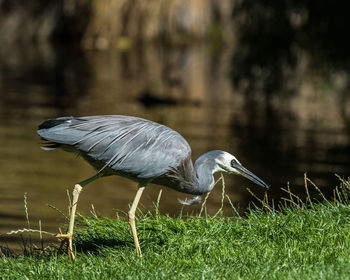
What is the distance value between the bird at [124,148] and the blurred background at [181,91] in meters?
1.15

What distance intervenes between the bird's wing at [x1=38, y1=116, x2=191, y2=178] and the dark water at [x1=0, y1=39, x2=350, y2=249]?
1114mm

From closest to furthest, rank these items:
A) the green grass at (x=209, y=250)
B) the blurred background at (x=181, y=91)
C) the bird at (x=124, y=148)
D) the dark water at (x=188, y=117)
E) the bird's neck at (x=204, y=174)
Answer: the green grass at (x=209, y=250) < the bird at (x=124, y=148) < the bird's neck at (x=204, y=174) < the dark water at (x=188, y=117) < the blurred background at (x=181, y=91)

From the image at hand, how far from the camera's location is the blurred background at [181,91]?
42.2 ft

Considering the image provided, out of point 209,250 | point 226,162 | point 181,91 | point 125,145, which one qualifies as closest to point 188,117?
point 181,91

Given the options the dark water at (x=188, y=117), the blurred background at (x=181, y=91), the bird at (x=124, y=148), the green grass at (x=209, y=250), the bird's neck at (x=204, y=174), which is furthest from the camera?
the blurred background at (x=181, y=91)

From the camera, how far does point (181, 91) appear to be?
90.8 ft

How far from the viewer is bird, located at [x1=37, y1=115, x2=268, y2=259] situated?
6.61m

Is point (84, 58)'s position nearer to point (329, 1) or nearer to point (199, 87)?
point (199, 87)

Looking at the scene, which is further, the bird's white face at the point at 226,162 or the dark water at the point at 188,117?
the dark water at the point at 188,117

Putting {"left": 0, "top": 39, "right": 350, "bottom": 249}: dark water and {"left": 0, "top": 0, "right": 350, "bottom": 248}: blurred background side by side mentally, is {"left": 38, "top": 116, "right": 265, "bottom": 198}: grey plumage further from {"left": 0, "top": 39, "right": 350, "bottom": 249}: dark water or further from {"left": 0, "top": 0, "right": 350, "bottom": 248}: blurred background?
{"left": 0, "top": 0, "right": 350, "bottom": 248}: blurred background

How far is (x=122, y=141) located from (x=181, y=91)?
21051 millimetres

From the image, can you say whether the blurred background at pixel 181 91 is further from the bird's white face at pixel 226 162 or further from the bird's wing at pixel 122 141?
the bird's wing at pixel 122 141

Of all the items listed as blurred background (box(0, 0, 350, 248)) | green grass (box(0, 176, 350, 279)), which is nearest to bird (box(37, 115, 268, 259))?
green grass (box(0, 176, 350, 279))

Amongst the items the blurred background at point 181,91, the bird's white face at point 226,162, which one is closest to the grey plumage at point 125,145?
the bird's white face at point 226,162
